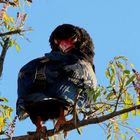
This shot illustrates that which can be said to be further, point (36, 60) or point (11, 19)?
point (11, 19)

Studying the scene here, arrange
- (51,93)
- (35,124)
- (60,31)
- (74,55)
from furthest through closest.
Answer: (60,31) → (74,55) → (35,124) → (51,93)

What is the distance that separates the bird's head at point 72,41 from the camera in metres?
5.07

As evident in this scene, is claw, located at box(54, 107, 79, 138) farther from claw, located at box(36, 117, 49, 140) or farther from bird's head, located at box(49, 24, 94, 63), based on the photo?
bird's head, located at box(49, 24, 94, 63)

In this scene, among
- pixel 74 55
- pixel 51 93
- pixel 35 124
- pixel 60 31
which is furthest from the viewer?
pixel 60 31

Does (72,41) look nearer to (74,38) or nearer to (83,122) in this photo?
(74,38)

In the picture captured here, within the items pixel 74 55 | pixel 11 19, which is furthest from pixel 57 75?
pixel 11 19

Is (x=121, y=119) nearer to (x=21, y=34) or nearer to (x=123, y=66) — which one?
(x=123, y=66)

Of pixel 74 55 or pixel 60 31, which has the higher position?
pixel 60 31

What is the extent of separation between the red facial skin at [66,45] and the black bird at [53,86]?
0.26 metres

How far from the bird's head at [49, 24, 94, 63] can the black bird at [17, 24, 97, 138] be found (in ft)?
0.82

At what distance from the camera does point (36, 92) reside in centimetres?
422

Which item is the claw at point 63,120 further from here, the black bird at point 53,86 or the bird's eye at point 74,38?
the bird's eye at point 74,38

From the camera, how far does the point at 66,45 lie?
203 inches

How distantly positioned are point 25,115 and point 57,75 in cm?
46
